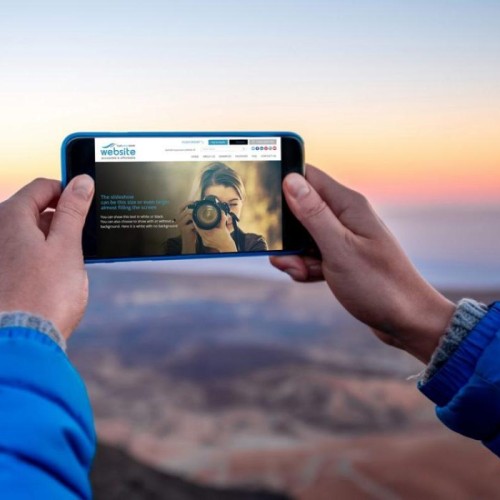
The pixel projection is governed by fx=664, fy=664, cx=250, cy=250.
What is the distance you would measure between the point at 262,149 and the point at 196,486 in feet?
17.0

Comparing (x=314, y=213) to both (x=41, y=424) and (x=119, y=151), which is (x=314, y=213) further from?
(x=41, y=424)

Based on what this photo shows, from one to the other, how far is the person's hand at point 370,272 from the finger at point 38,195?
680mm

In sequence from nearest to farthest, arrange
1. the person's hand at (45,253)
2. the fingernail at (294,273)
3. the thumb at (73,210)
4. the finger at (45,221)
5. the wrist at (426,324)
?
the person's hand at (45,253)
the thumb at (73,210)
the finger at (45,221)
the wrist at (426,324)
the fingernail at (294,273)

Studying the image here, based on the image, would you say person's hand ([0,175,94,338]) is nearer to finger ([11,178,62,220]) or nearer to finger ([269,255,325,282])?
finger ([11,178,62,220])

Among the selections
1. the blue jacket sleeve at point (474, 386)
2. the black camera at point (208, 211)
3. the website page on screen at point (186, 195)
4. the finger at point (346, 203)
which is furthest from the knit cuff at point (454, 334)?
the black camera at point (208, 211)

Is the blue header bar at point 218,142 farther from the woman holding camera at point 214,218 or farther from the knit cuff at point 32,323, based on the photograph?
the knit cuff at point 32,323

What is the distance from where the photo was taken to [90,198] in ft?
5.97

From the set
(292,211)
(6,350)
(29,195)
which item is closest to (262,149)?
(292,211)

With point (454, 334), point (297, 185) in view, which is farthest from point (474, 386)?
point (297, 185)

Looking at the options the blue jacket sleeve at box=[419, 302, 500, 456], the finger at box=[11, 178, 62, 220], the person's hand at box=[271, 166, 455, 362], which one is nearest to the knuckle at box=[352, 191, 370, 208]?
the person's hand at box=[271, 166, 455, 362]

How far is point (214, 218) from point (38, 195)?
1.76ft

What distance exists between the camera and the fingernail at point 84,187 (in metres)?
1.78

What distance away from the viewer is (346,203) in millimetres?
1952

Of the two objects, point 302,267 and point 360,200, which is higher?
point 360,200
